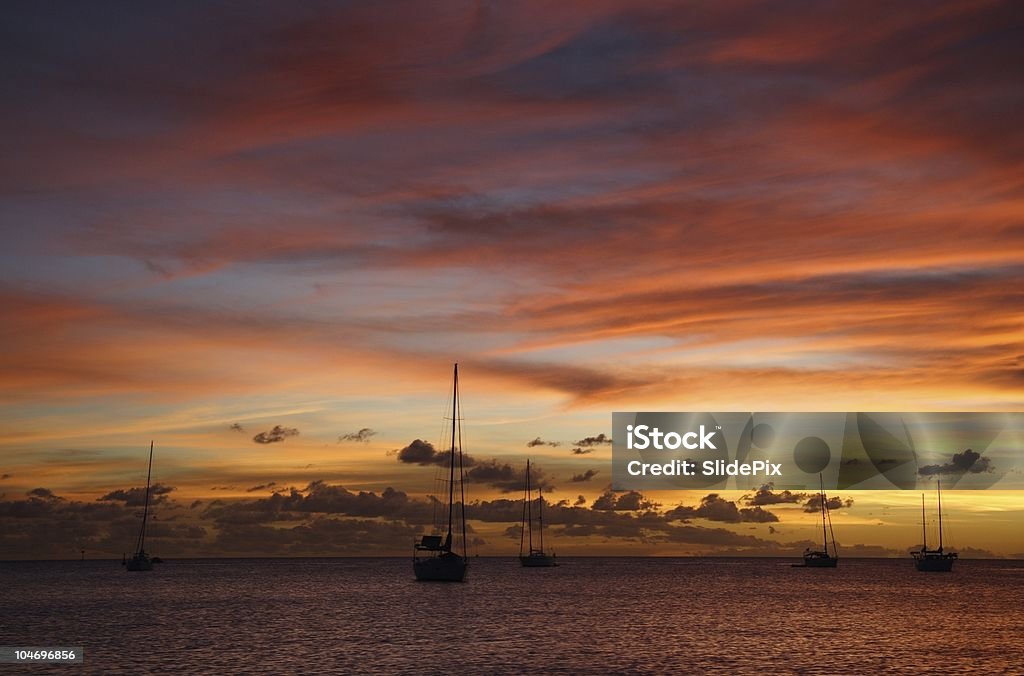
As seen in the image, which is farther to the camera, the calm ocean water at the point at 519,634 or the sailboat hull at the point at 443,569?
the sailboat hull at the point at 443,569

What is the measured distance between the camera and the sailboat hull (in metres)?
167

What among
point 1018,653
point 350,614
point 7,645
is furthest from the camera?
point 350,614

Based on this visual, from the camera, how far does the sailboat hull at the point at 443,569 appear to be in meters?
167

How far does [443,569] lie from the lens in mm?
171750

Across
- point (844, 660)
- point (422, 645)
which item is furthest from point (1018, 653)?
point (422, 645)

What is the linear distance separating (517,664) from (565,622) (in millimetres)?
42157

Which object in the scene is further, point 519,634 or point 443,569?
point 443,569

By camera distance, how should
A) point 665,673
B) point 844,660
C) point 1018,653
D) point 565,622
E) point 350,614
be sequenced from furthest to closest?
point 350,614 → point 565,622 → point 1018,653 → point 844,660 → point 665,673

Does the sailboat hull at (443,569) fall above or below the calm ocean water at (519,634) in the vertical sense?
above

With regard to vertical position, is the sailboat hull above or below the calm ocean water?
above

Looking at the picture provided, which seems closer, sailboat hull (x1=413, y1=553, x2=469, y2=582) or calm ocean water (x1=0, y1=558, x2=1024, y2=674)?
calm ocean water (x1=0, y1=558, x2=1024, y2=674)

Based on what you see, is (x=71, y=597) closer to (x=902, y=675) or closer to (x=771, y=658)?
(x=771, y=658)

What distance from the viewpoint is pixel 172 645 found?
98.3m

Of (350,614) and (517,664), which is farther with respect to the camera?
(350,614)
